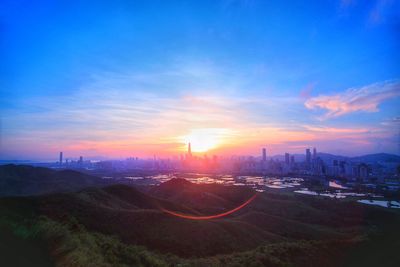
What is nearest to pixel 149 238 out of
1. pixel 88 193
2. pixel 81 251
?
pixel 81 251

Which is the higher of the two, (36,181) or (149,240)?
(36,181)

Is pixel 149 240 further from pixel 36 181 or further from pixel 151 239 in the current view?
pixel 36 181

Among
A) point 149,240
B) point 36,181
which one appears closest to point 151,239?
point 149,240

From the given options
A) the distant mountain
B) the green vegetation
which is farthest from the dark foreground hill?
the distant mountain

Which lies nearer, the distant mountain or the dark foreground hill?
the dark foreground hill

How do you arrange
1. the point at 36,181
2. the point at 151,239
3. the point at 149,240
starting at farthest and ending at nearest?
the point at 36,181, the point at 151,239, the point at 149,240

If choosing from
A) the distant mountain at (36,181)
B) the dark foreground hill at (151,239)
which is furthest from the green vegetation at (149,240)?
the distant mountain at (36,181)

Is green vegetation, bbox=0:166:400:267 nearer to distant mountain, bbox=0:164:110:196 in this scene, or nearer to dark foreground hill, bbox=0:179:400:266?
dark foreground hill, bbox=0:179:400:266

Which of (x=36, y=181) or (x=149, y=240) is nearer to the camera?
(x=149, y=240)

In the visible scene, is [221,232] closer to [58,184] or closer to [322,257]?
[322,257]
